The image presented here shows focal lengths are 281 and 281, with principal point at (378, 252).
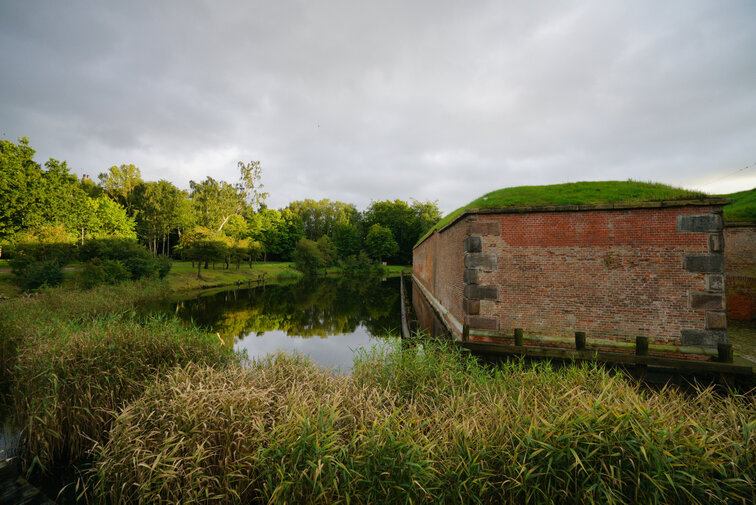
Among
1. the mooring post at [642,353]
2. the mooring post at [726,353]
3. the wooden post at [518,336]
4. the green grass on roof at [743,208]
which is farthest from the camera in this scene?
the green grass on roof at [743,208]

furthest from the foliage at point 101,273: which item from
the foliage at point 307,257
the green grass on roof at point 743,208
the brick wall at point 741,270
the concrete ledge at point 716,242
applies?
the brick wall at point 741,270

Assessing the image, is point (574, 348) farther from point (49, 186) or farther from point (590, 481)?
point (49, 186)

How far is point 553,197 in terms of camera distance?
8.59 meters

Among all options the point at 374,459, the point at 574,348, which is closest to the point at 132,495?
Answer: the point at 374,459

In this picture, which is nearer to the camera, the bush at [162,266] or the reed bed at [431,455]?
the reed bed at [431,455]

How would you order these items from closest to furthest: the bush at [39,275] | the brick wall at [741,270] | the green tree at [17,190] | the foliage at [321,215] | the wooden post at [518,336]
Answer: the wooden post at [518,336], the brick wall at [741,270], the bush at [39,275], the green tree at [17,190], the foliage at [321,215]

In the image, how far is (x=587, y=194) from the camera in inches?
332

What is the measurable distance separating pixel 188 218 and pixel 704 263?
5448cm

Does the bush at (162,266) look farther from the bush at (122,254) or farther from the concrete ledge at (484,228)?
the concrete ledge at (484,228)

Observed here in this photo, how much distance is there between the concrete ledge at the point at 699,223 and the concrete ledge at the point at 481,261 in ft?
14.6

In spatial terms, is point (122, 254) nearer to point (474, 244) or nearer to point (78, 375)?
point (78, 375)

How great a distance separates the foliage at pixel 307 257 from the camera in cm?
4747

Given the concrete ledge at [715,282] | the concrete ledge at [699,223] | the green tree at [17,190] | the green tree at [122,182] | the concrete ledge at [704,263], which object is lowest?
the concrete ledge at [715,282]

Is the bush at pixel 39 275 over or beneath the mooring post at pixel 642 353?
over
